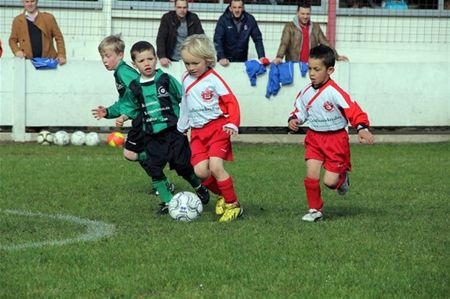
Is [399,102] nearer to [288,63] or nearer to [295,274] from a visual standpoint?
[288,63]

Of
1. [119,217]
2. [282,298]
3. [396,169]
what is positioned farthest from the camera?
[396,169]

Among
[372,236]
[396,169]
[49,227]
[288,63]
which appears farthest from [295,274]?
[288,63]

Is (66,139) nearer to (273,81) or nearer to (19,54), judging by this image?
(19,54)

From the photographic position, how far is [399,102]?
17750 mm

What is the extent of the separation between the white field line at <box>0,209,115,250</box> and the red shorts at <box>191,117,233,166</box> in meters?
1.01

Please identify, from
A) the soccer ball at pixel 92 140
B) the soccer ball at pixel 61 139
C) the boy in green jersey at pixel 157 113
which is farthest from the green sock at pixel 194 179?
the soccer ball at pixel 61 139

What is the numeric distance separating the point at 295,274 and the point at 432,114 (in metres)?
11.6

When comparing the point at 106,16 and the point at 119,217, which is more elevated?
the point at 106,16

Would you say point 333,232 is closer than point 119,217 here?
Yes

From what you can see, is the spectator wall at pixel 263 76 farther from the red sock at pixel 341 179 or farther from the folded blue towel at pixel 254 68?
the red sock at pixel 341 179

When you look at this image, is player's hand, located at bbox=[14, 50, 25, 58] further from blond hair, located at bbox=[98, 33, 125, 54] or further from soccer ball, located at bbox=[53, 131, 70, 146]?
blond hair, located at bbox=[98, 33, 125, 54]

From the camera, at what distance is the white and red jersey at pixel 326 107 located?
9.06m

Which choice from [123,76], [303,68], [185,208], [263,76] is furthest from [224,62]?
[185,208]

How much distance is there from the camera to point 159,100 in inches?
375
